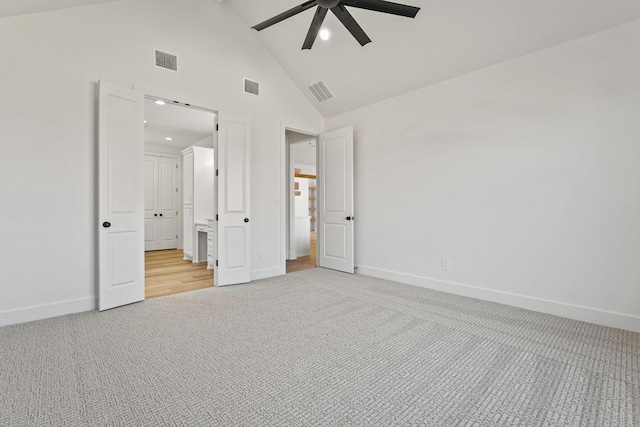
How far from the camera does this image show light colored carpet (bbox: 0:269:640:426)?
1.55 metres

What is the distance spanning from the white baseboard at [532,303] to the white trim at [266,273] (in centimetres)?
173

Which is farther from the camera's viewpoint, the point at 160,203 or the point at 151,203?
the point at 160,203

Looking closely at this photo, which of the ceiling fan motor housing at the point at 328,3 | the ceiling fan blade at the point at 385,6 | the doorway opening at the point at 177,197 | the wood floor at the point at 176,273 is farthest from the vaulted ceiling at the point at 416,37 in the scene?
the wood floor at the point at 176,273

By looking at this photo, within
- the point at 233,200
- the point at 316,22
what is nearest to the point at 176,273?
the point at 233,200

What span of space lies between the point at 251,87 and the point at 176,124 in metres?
2.40

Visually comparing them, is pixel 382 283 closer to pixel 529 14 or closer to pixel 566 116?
pixel 566 116

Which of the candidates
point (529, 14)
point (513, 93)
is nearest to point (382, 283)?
point (513, 93)

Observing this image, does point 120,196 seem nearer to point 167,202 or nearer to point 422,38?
point 422,38

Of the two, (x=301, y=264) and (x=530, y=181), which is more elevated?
(x=530, y=181)

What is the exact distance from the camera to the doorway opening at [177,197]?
4.71 metres

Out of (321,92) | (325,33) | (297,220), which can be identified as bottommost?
(297,220)

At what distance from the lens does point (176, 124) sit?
600 centimetres

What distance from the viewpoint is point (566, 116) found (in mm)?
2941

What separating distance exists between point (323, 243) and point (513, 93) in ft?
11.3
